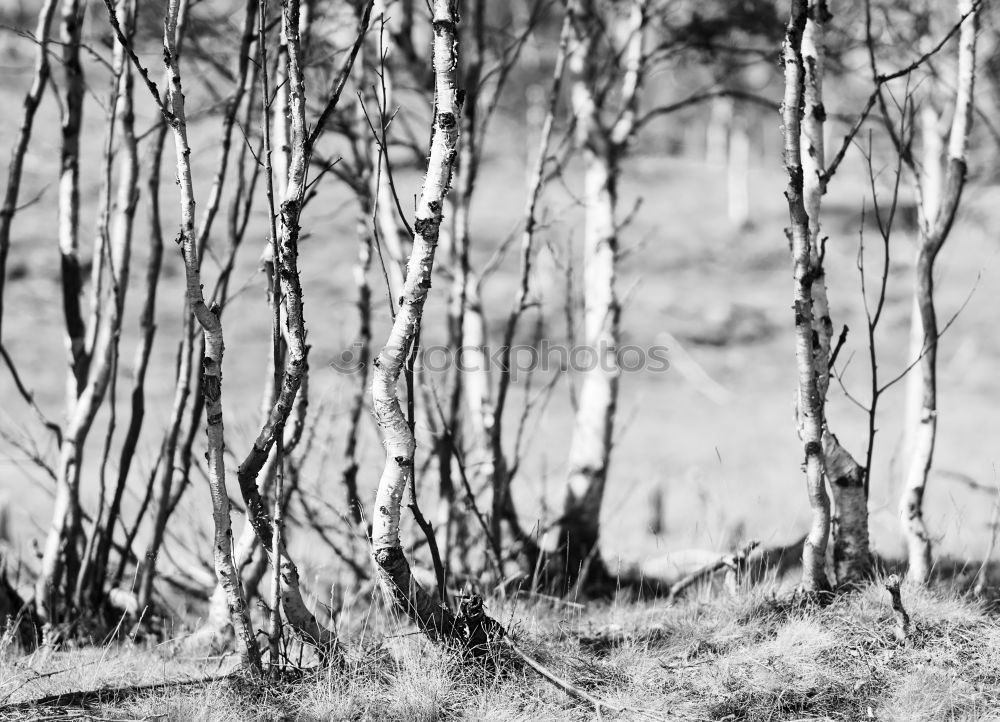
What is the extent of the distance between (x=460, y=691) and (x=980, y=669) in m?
1.43

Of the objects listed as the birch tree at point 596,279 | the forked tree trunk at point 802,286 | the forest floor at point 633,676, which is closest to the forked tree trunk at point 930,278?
the forest floor at point 633,676

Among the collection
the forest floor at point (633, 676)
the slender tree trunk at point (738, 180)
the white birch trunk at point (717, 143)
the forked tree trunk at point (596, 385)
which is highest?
the white birch trunk at point (717, 143)

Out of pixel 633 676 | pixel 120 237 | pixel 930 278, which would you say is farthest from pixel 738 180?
pixel 633 676

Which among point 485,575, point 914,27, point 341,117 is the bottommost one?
point 485,575

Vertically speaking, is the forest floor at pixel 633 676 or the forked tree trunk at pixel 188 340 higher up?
the forked tree trunk at pixel 188 340

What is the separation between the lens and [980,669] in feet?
7.72

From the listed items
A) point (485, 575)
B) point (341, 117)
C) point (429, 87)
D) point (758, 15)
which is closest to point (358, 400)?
point (485, 575)

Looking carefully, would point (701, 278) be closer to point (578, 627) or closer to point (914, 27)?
point (914, 27)

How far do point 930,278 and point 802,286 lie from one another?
0.91 m

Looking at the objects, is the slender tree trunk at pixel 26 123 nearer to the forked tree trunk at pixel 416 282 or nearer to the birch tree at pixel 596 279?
the forked tree trunk at pixel 416 282

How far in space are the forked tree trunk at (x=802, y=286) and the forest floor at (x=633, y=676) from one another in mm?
305

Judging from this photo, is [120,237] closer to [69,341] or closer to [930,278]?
[69,341]

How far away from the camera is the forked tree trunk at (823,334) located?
2.66 metres

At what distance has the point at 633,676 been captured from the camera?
235 cm
